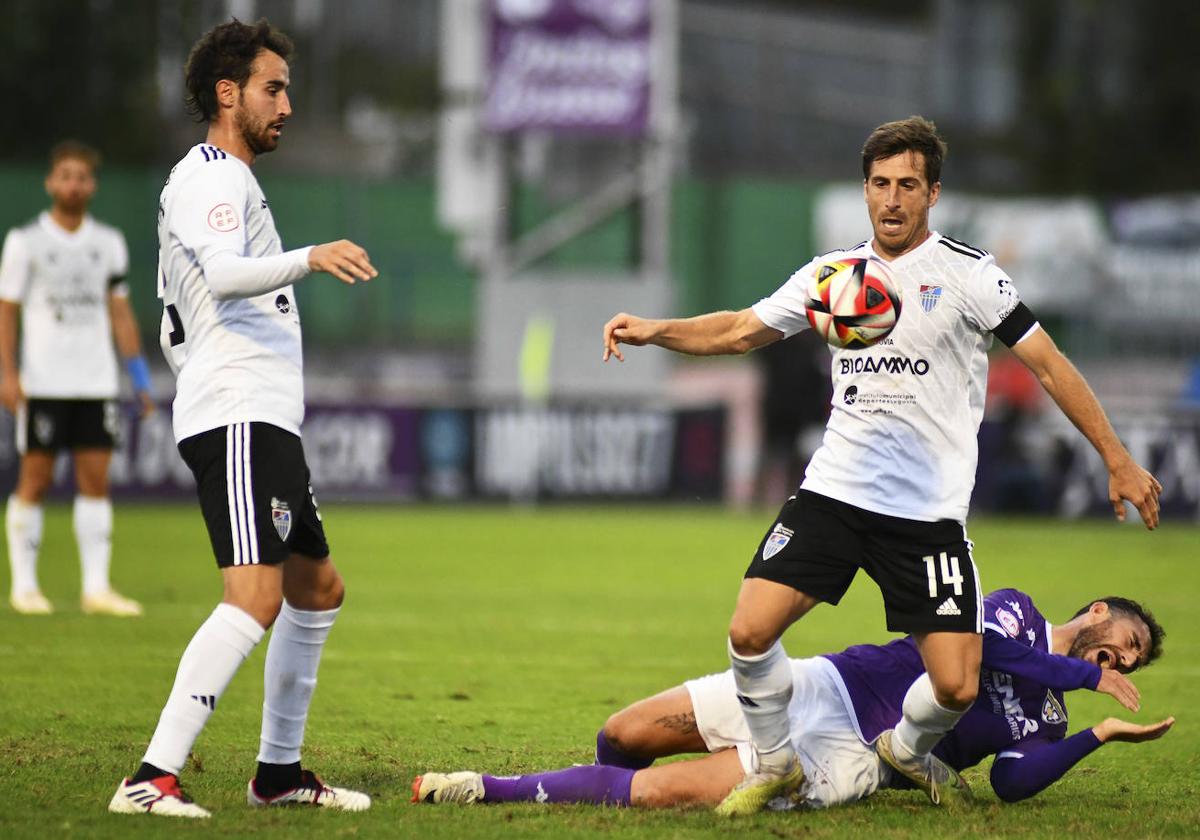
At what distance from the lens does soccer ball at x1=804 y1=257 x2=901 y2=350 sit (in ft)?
18.8

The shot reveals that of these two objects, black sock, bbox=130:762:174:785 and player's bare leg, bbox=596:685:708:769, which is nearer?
black sock, bbox=130:762:174:785

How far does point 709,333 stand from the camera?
6137mm

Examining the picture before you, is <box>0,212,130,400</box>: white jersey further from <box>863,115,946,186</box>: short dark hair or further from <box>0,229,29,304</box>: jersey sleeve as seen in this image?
<box>863,115,946,186</box>: short dark hair

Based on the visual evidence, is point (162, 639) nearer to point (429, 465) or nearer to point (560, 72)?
point (429, 465)

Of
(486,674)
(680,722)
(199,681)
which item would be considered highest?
(199,681)

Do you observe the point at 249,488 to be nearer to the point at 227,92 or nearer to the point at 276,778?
the point at 276,778

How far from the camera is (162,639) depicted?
32.5ft

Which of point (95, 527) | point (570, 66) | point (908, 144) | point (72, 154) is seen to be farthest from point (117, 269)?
point (570, 66)

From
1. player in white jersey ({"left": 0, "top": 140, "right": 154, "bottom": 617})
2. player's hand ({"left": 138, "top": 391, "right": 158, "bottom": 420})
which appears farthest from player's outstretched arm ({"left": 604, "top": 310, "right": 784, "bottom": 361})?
player in white jersey ({"left": 0, "top": 140, "right": 154, "bottom": 617})

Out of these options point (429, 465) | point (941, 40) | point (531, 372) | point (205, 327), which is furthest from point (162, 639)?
point (941, 40)

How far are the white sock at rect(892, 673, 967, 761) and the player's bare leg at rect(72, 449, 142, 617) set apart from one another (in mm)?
6296

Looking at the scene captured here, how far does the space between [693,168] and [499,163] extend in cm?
1378

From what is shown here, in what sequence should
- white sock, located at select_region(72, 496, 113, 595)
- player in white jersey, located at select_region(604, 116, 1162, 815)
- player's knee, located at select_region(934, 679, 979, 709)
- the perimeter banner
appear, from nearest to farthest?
player's knee, located at select_region(934, 679, 979, 709) < player in white jersey, located at select_region(604, 116, 1162, 815) < white sock, located at select_region(72, 496, 113, 595) < the perimeter banner

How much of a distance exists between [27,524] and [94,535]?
1.57ft
